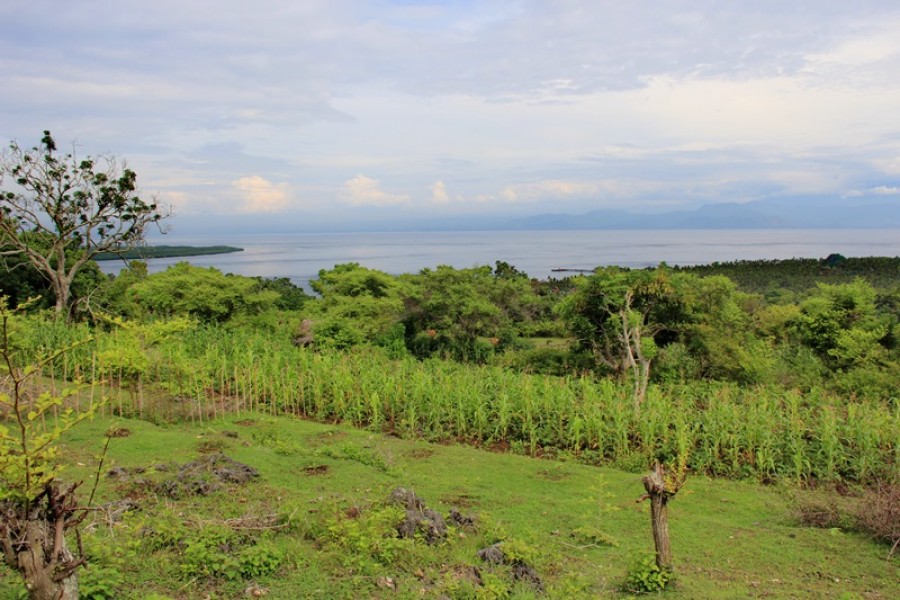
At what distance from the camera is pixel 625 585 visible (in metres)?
4.61

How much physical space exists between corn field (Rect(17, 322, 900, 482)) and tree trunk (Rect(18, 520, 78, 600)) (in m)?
3.71

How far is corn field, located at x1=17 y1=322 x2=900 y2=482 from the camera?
26.2ft

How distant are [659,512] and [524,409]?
4.79m

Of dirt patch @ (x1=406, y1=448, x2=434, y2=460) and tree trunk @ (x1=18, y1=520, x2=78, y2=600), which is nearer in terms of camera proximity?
tree trunk @ (x1=18, y1=520, x2=78, y2=600)

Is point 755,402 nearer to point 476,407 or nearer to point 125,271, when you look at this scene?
point 476,407

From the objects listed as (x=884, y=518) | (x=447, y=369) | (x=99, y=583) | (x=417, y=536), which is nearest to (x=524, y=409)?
(x=447, y=369)

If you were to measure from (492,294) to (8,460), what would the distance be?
14.4 m

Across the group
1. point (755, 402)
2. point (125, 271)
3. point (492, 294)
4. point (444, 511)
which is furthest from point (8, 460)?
point (125, 271)

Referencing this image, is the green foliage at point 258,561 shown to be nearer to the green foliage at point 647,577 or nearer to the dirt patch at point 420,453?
the green foliage at point 647,577

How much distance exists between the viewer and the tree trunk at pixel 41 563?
10.3 ft

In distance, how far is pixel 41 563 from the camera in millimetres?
3168

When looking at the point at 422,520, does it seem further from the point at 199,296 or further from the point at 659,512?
the point at 199,296

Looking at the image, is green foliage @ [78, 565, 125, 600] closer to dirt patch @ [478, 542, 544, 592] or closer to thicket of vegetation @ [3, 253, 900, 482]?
thicket of vegetation @ [3, 253, 900, 482]

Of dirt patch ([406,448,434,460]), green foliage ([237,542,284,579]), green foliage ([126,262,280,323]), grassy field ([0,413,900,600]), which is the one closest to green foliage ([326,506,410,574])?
grassy field ([0,413,900,600])
